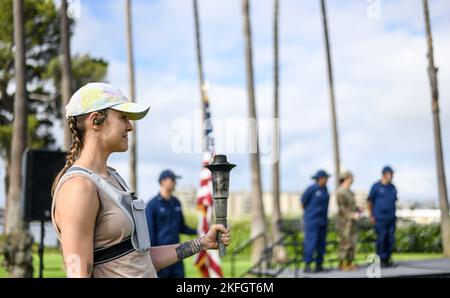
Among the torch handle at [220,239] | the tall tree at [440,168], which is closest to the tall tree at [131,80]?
the tall tree at [440,168]

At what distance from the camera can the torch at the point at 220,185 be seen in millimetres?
2662

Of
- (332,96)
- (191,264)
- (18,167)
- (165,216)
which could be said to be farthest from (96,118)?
(332,96)

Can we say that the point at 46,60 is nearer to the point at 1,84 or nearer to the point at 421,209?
the point at 1,84

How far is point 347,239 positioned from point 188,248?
11.5 m

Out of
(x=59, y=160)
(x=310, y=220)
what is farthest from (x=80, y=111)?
(x=310, y=220)

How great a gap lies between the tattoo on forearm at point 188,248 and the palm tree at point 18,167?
13.7m

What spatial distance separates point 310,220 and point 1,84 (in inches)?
833

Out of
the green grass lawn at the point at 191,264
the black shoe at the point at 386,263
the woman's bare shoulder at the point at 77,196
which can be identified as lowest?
the green grass lawn at the point at 191,264

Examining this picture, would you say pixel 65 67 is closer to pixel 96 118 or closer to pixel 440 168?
pixel 440 168

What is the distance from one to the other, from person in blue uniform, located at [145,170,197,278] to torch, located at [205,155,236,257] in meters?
7.11

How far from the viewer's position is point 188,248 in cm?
303

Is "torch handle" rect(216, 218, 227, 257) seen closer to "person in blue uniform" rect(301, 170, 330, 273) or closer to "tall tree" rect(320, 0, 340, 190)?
"person in blue uniform" rect(301, 170, 330, 273)

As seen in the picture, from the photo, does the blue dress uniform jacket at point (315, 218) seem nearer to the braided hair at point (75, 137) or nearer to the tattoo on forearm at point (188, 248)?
the tattoo on forearm at point (188, 248)

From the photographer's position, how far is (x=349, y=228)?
14.1 metres
